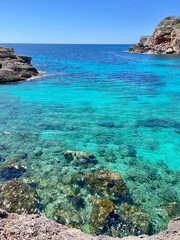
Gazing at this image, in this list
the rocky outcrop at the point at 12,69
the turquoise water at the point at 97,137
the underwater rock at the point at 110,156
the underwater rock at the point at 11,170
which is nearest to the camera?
the turquoise water at the point at 97,137

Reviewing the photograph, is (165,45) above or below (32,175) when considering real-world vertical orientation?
above

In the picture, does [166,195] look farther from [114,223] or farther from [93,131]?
[93,131]

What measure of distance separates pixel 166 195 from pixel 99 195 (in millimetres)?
3013

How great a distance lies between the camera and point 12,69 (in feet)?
133

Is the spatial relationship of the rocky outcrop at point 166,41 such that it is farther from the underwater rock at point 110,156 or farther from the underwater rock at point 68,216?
the underwater rock at point 68,216

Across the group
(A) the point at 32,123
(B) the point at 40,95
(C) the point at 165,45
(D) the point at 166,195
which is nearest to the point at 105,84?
(B) the point at 40,95

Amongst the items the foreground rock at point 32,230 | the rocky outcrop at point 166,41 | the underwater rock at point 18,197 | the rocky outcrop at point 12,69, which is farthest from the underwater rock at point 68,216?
the rocky outcrop at point 166,41

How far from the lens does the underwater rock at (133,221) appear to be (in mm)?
9398

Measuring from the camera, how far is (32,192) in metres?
11.4

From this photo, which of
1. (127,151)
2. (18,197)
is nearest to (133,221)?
(18,197)

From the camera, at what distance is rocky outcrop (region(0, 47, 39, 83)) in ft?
127

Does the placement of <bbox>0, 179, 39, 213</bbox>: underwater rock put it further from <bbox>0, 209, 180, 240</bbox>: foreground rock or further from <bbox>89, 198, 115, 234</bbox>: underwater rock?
A: <bbox>0, 209, 180, 240</bbox>: foreground rock

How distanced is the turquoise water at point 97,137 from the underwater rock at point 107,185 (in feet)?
1.50

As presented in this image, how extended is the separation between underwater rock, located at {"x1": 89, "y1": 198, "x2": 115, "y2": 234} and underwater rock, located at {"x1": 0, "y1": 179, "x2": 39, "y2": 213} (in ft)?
7.66
